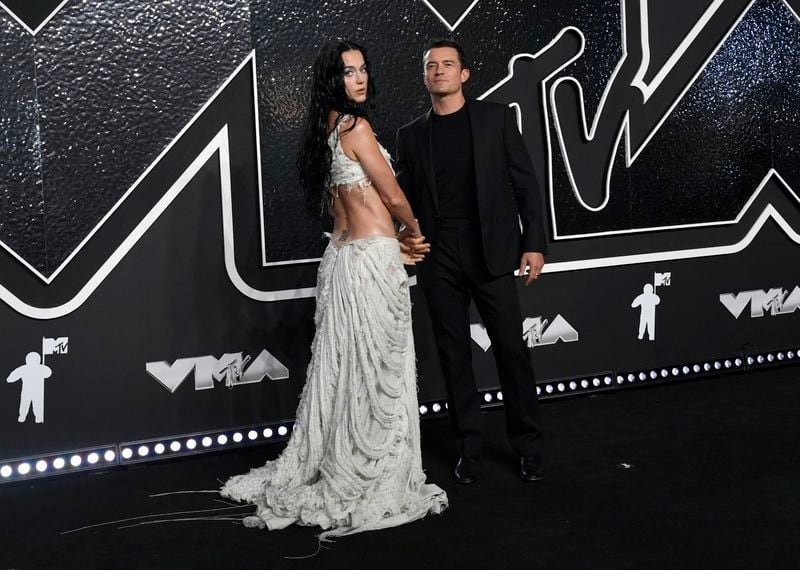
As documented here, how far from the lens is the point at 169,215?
149 inches

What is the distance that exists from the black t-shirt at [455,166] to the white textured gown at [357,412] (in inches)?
16.5

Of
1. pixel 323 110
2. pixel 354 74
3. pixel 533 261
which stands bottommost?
pixel 533 261

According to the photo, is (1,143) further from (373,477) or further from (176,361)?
(373,477)

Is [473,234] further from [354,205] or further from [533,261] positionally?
[354,205]

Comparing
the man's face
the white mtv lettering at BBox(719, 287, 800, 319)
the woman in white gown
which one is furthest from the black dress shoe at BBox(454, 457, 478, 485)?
the white mtv lettering at BBox(719, 287, 800, 319)

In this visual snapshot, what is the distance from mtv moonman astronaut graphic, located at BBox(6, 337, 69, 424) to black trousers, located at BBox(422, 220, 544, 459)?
1533mm

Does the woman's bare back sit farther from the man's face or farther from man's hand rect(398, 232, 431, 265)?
the man's face

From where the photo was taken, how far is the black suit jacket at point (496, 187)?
10.8 ft

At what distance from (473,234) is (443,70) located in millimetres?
597

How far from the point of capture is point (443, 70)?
3.24 metres

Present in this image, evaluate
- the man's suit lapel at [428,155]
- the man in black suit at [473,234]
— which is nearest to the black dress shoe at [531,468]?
the man in black suit at [473,234]

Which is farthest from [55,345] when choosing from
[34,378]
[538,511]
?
[538,511]

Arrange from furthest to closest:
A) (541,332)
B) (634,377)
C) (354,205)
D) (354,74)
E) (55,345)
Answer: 1. (634,377)
2. (541,332)
3. (55,345)
4. (354,205)
5. (354,74)

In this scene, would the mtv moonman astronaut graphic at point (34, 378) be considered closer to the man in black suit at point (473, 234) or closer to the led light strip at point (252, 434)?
the led light strip at point (252, 434)
